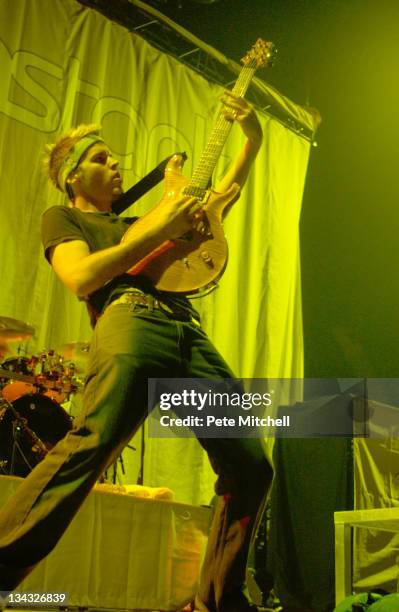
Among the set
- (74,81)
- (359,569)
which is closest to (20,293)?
(74,81)

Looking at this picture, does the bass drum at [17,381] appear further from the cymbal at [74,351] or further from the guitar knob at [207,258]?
the guitar knob at [207,258]

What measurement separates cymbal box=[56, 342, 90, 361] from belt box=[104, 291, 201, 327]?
3.20 feet

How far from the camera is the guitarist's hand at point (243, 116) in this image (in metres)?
1.96

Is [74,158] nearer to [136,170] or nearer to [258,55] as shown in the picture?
[258,55]

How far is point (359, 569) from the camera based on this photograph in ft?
8.76

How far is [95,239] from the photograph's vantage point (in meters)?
1.64

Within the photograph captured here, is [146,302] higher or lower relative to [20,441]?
higher

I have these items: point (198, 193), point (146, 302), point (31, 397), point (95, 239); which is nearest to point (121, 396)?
point (146, 302)

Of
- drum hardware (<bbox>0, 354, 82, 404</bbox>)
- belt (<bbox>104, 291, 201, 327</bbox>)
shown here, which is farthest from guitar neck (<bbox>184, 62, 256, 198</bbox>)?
drum hardware (<bbox>0, 354, 82, 404</bbox>)

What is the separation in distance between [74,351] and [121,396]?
1.15m

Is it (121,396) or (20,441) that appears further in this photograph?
(20,441)

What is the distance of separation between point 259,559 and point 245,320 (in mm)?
1103

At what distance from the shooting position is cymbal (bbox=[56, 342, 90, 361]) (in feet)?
8.23

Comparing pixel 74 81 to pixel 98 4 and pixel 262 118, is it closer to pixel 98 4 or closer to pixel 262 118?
pixel 98 4
